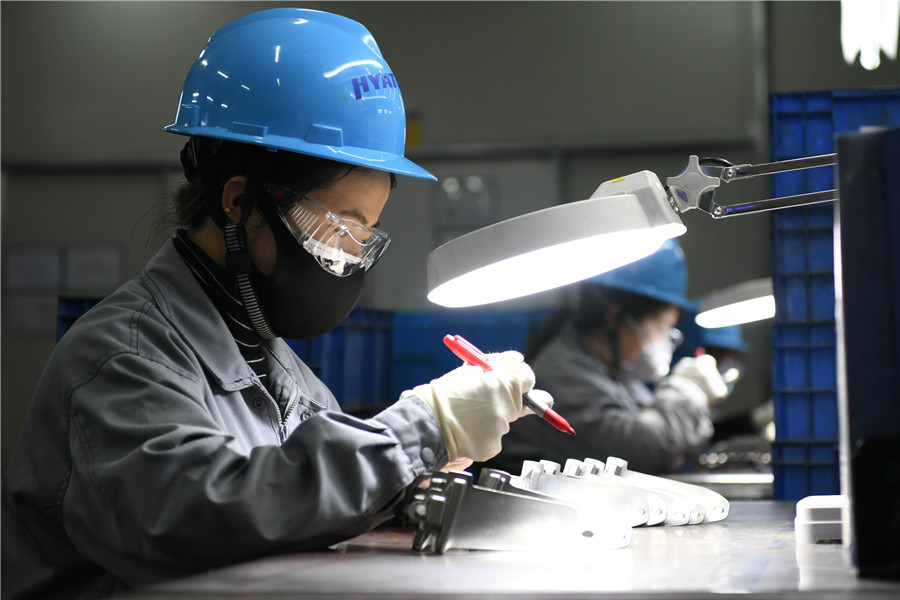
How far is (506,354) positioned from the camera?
4.47 ft

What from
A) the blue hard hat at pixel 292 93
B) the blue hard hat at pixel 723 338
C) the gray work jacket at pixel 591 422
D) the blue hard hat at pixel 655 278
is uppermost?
the blue hard hat at pixel 292 93

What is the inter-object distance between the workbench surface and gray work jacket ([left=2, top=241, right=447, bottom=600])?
7 centimetres

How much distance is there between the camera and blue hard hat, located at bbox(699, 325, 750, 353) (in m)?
4.57

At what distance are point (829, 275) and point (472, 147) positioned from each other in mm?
2969

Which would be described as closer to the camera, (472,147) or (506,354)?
(506,354)

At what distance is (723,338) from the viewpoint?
4.62 metres

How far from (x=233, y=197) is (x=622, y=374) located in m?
2.58

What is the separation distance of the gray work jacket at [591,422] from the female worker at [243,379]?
5.64ft

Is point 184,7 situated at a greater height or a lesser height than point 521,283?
greater

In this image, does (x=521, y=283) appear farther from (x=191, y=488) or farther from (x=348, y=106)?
(x=191, y=488)

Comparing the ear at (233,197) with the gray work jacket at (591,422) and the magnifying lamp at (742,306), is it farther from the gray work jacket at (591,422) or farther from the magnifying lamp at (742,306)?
the gray work jacket at (591,422)

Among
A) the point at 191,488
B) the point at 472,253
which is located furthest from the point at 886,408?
the point at 191,488

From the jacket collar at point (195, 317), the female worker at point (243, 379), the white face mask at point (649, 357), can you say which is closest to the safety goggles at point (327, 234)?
the female worker at point (243, 379)

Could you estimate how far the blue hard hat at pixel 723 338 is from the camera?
4.57 m
